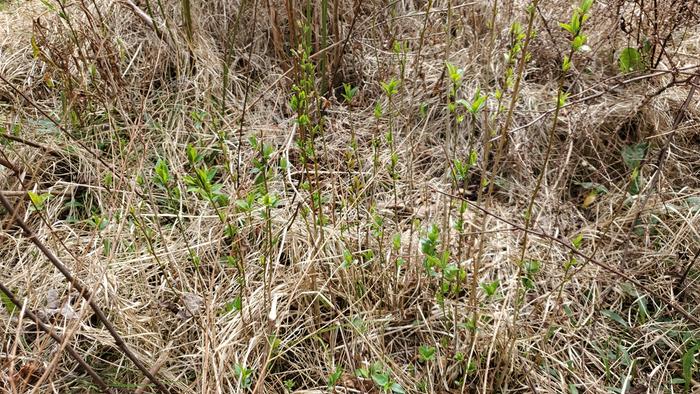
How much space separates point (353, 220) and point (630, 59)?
1.45m

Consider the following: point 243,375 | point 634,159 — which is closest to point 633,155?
point 634,159

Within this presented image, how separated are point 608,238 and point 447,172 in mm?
664

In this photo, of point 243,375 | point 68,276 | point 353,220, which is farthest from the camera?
point 353,220

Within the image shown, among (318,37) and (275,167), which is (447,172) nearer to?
(275,167)

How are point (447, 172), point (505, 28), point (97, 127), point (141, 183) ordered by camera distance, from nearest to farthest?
point (141, 183)
point (447, 172)
point (97, 127)
point (505, 28)

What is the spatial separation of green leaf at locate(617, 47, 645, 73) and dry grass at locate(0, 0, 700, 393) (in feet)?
0.29

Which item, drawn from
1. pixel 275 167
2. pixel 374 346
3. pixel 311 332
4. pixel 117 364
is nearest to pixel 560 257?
pixel 374 346

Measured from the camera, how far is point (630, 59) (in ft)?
8.15

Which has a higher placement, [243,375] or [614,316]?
[243,375]

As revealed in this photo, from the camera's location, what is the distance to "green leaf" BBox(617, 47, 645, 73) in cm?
247

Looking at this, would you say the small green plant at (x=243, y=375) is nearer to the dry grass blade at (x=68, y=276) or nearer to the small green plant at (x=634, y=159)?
the dry grass blade at (x=68, y=276)

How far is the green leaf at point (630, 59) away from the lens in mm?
2475

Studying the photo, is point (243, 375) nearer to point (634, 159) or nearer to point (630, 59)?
point (634, 159)

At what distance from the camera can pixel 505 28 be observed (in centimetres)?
287
